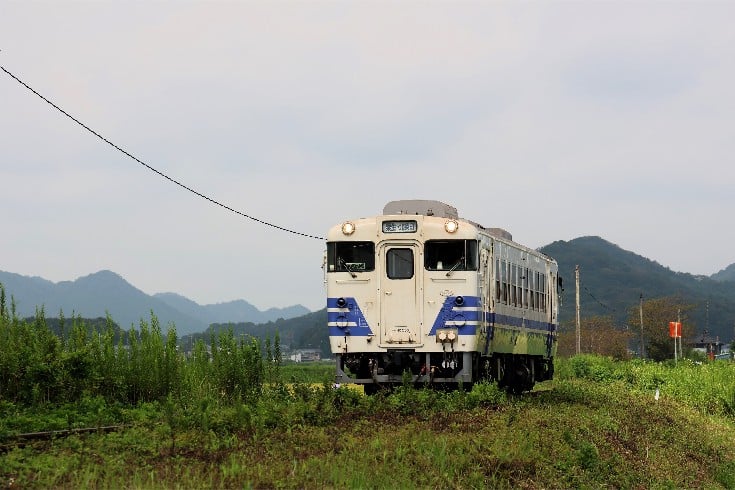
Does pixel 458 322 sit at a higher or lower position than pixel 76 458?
higher

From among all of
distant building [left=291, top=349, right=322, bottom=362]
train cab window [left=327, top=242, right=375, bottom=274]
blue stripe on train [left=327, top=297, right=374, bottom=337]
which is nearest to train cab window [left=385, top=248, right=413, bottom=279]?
train cab window [left=327, top=242, right=375, bottom=274]

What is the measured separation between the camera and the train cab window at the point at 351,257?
67.7 ft

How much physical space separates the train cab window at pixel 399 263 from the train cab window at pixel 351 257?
326 millimetres

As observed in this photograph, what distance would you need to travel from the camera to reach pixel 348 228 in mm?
20672

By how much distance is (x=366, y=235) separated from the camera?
67.8ft

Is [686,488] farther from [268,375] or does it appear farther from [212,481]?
[268,375]

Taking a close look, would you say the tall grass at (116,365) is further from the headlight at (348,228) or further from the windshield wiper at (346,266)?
the headlight at (348,228)

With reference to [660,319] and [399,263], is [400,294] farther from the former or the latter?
[660,319]

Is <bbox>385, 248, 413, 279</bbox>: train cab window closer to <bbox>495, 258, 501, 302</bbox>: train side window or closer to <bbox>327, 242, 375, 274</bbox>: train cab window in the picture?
<bbox>327, 242, 375, 274</bbox>: train cab window

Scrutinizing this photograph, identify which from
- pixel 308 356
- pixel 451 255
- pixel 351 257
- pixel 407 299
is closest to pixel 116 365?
pixel 351 257

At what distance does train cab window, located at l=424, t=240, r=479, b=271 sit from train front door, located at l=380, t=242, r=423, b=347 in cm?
25

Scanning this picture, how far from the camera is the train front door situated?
20234mm

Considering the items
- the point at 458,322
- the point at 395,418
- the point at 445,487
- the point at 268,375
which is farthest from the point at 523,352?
the point at 445,487

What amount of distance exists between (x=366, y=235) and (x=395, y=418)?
5290 millimetres
